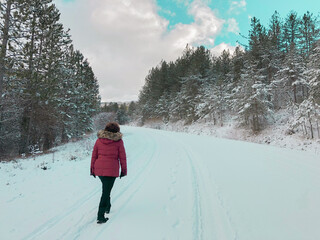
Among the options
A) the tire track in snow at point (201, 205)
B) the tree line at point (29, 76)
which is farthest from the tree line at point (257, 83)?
the tree line at point (29, 76)

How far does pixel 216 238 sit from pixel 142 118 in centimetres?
4702

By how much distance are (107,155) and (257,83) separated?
60.5 feet

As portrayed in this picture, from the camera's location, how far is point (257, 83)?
55.5 ft

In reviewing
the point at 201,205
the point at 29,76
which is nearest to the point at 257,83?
the point at 201,205

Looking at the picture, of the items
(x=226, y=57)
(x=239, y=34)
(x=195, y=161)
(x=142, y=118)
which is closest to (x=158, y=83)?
(x=142, y=118)

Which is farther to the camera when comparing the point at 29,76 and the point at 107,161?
the point at 29,76

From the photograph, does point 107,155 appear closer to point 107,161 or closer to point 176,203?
point 107,161

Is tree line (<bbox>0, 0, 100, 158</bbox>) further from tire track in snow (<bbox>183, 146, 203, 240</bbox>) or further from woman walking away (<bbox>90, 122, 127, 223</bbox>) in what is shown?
tire track in snow (<bbox>183, 146, 203, 240</bbox>)

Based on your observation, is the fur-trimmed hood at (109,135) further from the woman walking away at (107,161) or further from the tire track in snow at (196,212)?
the tire track in snow at (196,212)

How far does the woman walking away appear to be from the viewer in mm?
3192

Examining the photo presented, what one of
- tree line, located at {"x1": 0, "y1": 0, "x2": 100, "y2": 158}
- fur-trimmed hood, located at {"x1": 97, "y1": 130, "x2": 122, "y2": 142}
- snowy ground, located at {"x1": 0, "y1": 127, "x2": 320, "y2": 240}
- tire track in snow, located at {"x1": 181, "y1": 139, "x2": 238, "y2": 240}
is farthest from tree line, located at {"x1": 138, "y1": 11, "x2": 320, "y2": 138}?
tree line, located at {"x1": 0, "y1": 0, "x2": 100, "y2": 158}

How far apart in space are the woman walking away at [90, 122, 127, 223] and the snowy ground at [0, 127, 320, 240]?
0.49 meters

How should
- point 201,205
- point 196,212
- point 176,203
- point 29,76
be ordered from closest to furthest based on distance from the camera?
point 196,212 → point 201,205 → point 176,203 → point 29,76

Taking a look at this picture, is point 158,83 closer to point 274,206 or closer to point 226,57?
point 226,57
